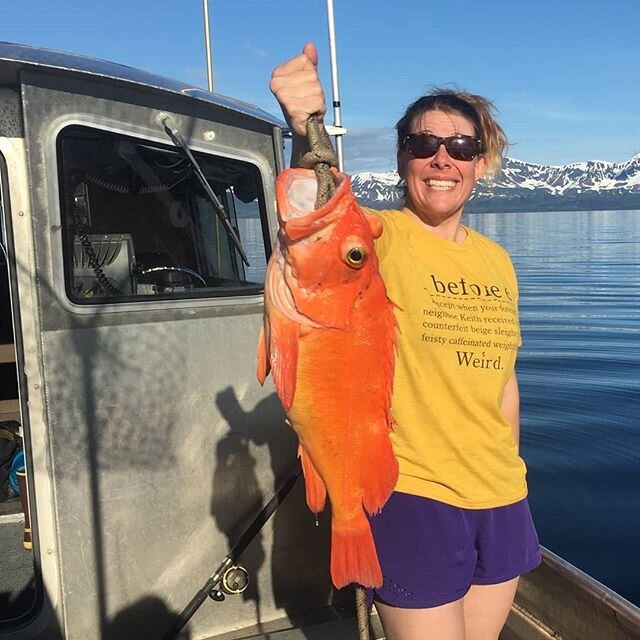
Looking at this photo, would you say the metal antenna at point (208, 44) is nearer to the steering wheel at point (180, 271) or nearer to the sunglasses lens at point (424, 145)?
the steering wheel at point (180, 271)

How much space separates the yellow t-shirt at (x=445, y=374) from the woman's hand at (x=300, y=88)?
474mm

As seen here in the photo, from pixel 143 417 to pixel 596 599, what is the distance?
244 cm

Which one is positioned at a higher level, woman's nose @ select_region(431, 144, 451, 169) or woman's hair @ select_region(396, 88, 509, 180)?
woman's hair @ select_region(396, 88, 509, 180)

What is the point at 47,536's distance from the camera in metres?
2.89

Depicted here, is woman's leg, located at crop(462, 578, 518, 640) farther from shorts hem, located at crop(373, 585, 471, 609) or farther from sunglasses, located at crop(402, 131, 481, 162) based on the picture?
sunglasses, located at crop(402, 131, 481, 162)

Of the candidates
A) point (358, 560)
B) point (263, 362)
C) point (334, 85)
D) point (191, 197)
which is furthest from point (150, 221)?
point (358, 560)

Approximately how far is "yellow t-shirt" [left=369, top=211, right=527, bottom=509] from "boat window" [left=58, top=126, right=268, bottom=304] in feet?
4.32

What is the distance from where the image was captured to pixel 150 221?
3309 mm

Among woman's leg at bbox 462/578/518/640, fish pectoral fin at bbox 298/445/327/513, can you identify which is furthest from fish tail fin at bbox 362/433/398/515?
woman's leg at bbox 462/578/518/640

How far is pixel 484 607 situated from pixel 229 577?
1415 millimetres

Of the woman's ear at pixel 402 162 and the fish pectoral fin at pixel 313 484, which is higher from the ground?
the woman's ear at pixel 402 162

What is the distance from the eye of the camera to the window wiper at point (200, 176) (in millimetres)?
3049

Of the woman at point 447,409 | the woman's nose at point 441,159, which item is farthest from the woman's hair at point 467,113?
the woman's nose at point 441,159

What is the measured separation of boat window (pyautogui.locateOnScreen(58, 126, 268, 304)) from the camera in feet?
9.65
